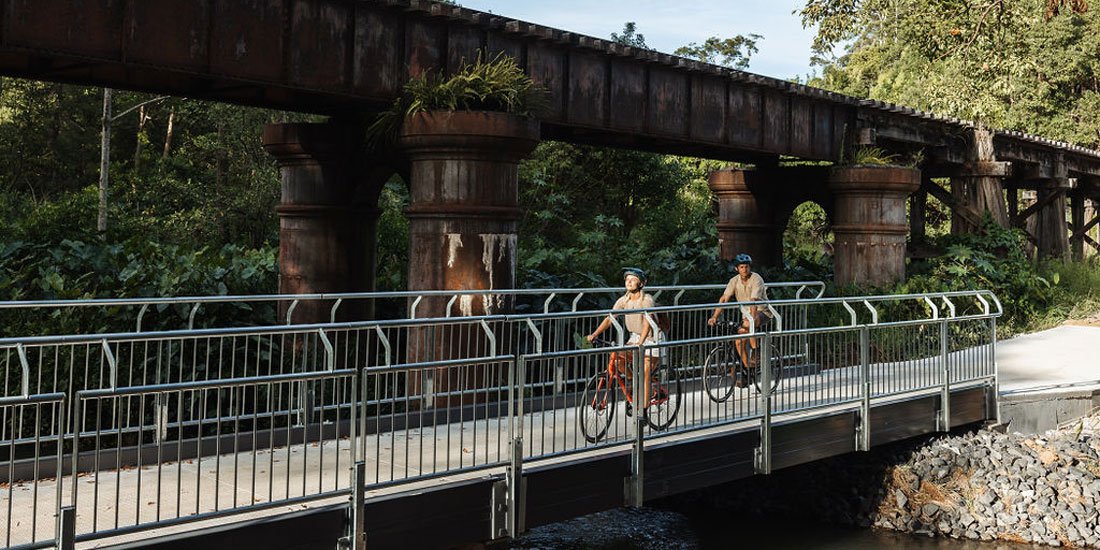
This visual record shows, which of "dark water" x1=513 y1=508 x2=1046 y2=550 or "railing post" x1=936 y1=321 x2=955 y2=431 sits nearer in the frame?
"dark water" x1=513 y1=508 x2=1046 y2=550

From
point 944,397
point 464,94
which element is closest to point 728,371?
point 944,397

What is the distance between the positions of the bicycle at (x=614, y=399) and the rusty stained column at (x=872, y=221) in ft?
40.7

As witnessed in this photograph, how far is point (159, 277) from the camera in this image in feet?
48.9

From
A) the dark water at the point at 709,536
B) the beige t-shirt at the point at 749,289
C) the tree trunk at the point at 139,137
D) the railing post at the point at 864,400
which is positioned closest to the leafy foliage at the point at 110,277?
the dark water at the point at 709,536

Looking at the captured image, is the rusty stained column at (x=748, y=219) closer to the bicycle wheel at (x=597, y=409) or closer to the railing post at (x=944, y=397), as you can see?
the railing post at (x=944, y=397)

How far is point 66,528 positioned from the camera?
5680mm

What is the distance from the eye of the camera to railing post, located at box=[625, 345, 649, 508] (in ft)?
29.0

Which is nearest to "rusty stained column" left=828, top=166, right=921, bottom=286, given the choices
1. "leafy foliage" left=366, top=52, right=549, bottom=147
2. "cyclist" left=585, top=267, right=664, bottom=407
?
"leafy foliage" left=366, top=52, right=549, bottom=147

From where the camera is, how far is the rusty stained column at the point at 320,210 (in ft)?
50.7

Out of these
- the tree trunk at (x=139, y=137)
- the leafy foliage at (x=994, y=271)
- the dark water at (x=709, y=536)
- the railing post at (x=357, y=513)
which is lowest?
the dark water at (x=709, y=536)

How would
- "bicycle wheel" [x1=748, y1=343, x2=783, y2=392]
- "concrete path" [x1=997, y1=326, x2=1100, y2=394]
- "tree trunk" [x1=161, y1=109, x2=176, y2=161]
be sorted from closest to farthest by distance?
"bicycle wheel" [x1=748, y1=343, x2=783, y2=392]
"concrete path" [x1=997, y1=326, x2=1100, y2=394]
"tree trunk" [x1=161, y1=109, x2=176, y2=161]

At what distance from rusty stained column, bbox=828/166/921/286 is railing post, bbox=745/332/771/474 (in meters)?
11.4

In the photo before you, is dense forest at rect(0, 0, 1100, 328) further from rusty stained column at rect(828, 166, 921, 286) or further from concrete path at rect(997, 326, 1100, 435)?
concrete path at rect(997, 326, 1100, 435)

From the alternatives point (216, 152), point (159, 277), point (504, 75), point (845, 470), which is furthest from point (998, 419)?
point (216, 152)
